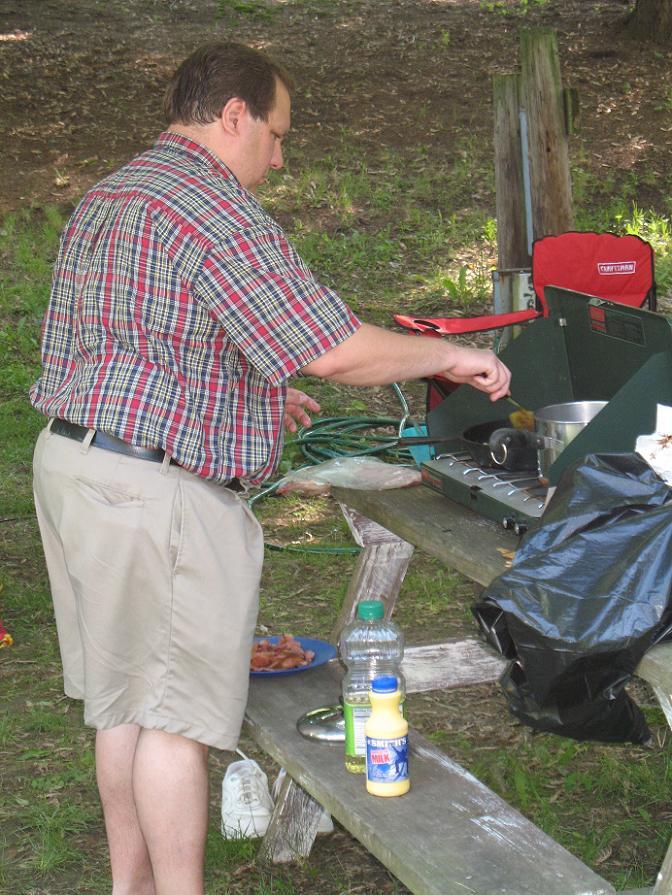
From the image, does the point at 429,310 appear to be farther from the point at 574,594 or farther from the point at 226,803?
the point at 574,594

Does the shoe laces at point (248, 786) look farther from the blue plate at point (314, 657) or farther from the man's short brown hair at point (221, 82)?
the man's short brown hair at point (221, 82)

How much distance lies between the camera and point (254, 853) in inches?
122

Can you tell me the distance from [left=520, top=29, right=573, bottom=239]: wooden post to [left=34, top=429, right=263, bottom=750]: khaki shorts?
3257 millimetres

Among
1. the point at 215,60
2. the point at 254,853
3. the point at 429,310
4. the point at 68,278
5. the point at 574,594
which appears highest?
the point at 215,60

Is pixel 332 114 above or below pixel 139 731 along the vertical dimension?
above

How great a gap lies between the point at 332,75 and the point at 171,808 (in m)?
9.37

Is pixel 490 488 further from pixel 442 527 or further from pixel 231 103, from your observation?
pixel 231 103

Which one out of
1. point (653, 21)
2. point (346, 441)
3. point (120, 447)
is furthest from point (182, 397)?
point (653, 21)

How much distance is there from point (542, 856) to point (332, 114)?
29.3 ft

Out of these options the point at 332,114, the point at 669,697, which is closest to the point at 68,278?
the point at 669,697

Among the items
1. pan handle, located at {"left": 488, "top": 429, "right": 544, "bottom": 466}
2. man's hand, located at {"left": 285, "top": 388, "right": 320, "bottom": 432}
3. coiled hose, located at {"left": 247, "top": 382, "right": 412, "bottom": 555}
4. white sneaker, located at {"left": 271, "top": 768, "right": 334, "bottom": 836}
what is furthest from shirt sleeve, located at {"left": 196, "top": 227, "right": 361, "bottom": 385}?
coiled hose, located at {"left": 247, "top": 382, "right": 412, "bottom": 555}

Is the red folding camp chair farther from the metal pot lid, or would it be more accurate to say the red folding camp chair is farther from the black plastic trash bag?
the black plastic trash bag

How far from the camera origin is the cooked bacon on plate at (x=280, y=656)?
2.95 m

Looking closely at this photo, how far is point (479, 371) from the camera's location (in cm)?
246
